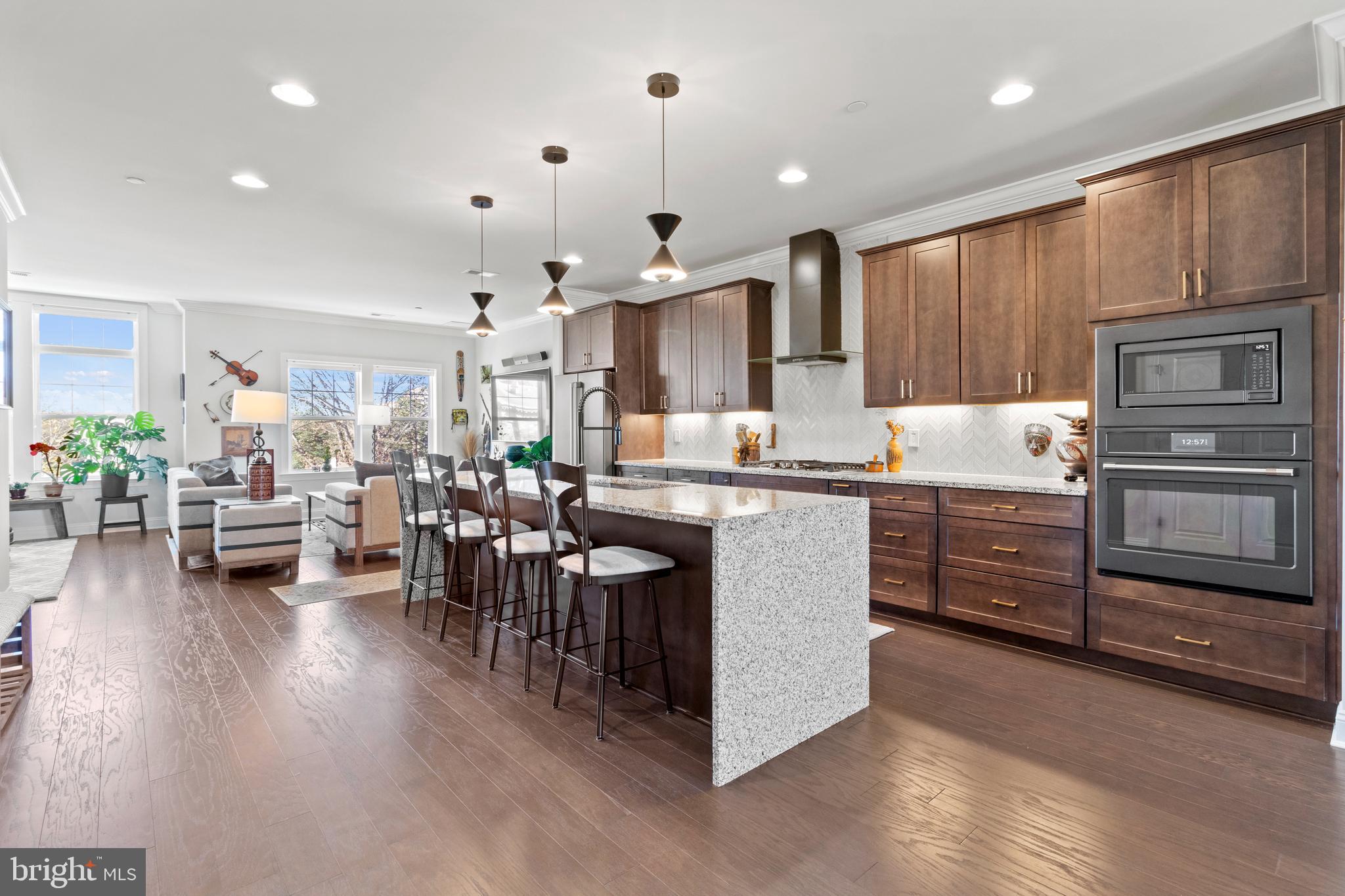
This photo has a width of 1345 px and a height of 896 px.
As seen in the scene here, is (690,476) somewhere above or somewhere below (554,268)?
below

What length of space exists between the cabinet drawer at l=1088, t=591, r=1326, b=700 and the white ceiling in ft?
7.61

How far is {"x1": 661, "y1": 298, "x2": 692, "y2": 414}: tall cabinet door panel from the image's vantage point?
19.5 feet

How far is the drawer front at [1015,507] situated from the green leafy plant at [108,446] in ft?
26.6

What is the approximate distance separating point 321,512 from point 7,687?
19.7 ft

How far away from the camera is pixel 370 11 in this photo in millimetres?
2338

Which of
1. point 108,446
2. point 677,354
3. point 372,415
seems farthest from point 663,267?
point 108,446

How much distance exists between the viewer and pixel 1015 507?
3502mm

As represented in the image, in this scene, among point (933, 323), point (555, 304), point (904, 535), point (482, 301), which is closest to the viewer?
point (555, 304)

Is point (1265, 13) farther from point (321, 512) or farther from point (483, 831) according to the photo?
point (321, 512)

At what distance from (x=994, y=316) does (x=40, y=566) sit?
7544mm

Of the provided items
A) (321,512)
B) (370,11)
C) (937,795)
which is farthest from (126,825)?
(321,512)

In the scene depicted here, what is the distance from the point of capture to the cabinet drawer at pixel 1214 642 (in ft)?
8.69

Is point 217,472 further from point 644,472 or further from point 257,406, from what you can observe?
point 644,472

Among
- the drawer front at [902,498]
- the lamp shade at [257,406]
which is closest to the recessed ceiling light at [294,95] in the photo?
the drawer front at [902,498]
